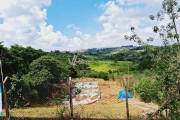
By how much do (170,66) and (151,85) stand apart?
34.7 inches

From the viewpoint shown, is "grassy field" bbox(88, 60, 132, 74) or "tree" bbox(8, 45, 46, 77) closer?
"tree" bbox(8, 45, 46, 77)

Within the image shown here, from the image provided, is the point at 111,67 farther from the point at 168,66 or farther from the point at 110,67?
the point at 168,66

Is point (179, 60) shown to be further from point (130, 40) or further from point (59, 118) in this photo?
point (59, 118)

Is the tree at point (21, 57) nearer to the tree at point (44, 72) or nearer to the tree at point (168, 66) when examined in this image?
the tree at point (44, 72)

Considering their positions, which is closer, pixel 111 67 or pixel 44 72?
pixel 44 72

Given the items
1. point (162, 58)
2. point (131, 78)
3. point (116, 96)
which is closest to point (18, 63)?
point (116, 96)

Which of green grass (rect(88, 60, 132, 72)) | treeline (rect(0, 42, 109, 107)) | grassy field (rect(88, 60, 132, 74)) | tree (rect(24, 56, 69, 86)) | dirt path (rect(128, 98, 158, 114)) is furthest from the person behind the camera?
green grass (rect(88, 60, 132, 72))

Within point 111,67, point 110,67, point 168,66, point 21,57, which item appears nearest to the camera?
point 168,66

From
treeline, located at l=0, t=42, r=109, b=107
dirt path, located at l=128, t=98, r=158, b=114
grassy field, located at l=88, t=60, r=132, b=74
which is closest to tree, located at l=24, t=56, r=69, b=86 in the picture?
treeline, located at l=0, t=42, r=109, b=107

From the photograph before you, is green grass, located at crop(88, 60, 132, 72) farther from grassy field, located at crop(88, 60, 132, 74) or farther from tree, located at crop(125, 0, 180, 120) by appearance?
tree, located at crop(125, 0, 180, 120)

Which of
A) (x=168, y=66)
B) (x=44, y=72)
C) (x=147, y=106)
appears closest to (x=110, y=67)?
(x=44, y=72)

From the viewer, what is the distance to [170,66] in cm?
521

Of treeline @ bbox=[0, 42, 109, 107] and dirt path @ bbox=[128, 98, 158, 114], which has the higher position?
treeline @ bbox=[0, 42, 109, 107]

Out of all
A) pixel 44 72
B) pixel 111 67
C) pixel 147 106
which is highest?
pixel 111 67
